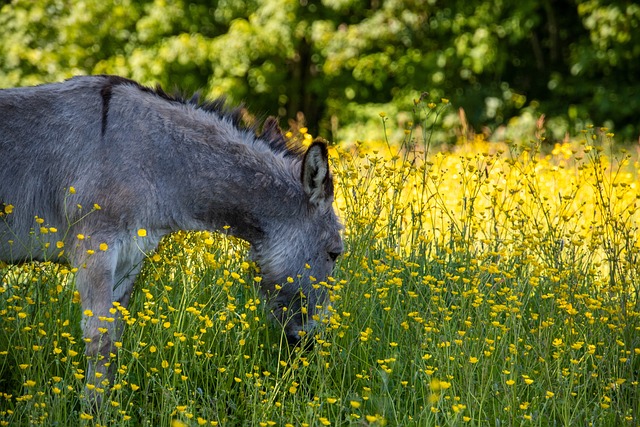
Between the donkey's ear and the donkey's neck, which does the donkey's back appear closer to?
the donkey's neck

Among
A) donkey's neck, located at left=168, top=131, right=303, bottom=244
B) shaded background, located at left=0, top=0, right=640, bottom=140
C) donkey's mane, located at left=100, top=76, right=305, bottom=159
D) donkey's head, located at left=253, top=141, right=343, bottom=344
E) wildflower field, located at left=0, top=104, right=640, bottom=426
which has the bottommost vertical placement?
wildflower field, located at left=0, top=104, right=640, bottom=426

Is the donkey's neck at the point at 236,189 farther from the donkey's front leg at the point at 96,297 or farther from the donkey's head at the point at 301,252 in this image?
the donkey's front leg at the point at 96,297

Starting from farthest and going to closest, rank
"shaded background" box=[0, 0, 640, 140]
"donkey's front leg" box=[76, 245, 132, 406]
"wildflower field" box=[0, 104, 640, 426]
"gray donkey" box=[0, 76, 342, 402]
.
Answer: "shaded background" box=[0, 0, 640, 140] < "gray donkey" box=[0, 76, 342, 402] < "donkey's front leg" box=[76, 245, 132, 406] < "wildflower field" box=[0, 104, 640, 426]

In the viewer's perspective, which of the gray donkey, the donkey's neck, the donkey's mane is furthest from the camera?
the donkey's mane

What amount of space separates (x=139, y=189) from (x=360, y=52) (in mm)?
12472

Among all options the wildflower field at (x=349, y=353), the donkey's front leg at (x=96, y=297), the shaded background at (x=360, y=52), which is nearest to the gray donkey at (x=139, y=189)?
the donkey's front leg at (x=96, y=297)

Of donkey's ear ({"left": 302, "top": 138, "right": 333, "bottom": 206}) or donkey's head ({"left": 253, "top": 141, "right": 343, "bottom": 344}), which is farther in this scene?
donkey's head ({"left": 253, "top": 141, "right": 343, "bottom": 344})

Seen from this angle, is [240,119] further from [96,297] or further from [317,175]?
[96,297]

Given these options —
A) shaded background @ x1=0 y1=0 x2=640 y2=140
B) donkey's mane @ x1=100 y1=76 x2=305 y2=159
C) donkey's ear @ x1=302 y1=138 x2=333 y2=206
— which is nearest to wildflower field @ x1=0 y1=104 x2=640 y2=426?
donkey's ear @ x1=302 y1=138 x2=333 y2=206

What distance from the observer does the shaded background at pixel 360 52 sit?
15.1 metres

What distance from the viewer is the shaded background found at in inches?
595

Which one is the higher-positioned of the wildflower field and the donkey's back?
the donkey's back

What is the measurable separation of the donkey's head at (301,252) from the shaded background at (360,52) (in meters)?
11.0

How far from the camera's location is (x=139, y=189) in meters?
4.12
